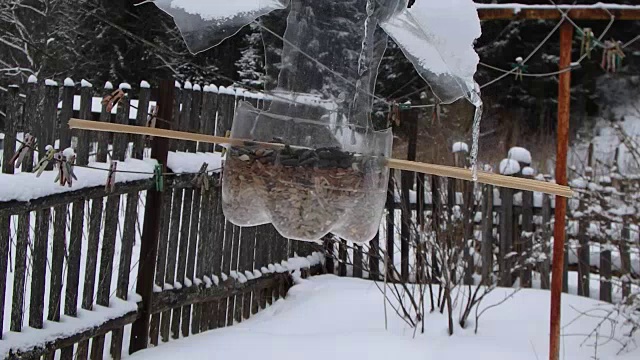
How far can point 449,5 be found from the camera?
4.88 ft

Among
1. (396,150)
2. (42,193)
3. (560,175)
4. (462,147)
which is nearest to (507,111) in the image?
(396,150)

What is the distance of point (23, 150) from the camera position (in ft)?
8.50

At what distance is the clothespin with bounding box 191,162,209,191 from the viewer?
364 cm

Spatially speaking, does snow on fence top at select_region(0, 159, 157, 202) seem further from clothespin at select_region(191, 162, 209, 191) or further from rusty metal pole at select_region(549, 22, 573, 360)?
rusty metal pole at select_region(549, 22, 573, 360)

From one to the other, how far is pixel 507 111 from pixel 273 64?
1192 cm

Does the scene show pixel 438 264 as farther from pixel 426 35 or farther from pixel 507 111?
pixel 507 111

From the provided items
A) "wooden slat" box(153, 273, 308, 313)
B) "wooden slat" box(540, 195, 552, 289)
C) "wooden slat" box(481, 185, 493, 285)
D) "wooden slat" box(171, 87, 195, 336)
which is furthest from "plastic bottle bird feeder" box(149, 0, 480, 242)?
"wooden slat" box(540, 195, 552, 289)

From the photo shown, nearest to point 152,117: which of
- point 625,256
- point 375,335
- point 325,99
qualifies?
point 375,335

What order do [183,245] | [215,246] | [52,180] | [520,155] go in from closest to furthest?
[52,180] → [183,245] → [215,246] → [520,155]

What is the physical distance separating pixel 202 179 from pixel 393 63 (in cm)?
682

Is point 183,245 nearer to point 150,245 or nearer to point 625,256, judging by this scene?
point 150,245

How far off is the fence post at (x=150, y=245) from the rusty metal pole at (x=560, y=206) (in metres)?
2.07

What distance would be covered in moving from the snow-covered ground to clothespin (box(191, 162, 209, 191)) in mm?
871

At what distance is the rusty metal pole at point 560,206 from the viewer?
2.95 m
